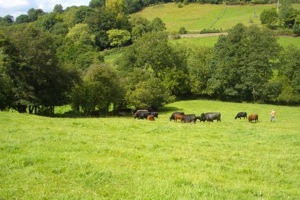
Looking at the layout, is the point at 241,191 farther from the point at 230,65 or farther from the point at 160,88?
the point at 230,65

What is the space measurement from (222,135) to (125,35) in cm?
9041

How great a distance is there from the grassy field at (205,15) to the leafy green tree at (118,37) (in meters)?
17.1

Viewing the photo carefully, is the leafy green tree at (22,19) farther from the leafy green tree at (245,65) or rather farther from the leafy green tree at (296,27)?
the leafy green tree at (245,65)

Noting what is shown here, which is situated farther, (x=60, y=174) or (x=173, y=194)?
(x=60, y=174)

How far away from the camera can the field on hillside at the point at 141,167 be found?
28.1 feet

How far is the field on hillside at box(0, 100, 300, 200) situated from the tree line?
21.8 metres

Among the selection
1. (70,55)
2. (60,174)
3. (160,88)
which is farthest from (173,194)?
(70,55)

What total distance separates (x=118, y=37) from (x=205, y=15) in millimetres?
41317

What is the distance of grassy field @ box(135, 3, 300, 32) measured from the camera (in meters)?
113

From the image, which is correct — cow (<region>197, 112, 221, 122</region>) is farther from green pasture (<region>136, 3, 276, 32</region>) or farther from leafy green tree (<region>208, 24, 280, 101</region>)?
green pasture (<region>136, 3, 276, 32</region>)

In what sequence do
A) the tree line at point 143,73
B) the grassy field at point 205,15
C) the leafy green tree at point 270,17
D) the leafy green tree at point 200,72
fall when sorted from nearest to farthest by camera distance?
1. the tree line at point 143,73
2. the leafy green tree at point 200,72
3. the leafy green tree at point 270,17
4. the grassy field at point 205,15

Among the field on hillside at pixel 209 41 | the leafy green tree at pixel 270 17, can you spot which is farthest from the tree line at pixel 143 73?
the leafy green tree at pixel 270 17

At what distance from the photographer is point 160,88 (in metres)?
53.1

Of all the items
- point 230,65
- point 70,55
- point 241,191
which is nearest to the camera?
point 241,191
